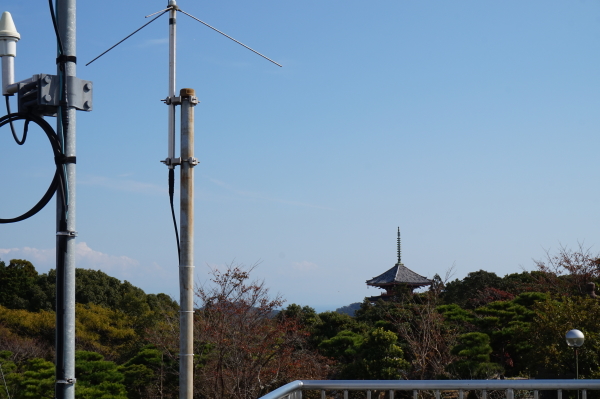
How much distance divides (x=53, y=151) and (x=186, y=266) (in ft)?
10.9

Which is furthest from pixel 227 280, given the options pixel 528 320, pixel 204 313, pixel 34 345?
pixel 34 345

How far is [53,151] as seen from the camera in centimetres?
256

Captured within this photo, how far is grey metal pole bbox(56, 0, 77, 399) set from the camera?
242 cm

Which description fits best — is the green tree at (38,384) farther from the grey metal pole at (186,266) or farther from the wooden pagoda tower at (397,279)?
the wooden pagoda tower at (397,279)

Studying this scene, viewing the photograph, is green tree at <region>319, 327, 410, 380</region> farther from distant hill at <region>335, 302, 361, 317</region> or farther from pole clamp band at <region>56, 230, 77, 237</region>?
pole clamp band at <region>56, 230, 77, 237</region>

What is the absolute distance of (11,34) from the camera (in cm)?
269

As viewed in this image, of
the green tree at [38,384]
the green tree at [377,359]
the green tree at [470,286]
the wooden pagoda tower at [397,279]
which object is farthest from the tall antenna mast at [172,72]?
the wooden pagoda tower at [397,279]

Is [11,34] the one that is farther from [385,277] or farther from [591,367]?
[385,277]

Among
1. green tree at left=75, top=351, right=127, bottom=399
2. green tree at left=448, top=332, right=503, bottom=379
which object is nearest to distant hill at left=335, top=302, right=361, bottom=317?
green tree at left=448, top=332, right=503, bottom=379

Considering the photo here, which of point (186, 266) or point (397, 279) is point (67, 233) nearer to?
point (186, 266)

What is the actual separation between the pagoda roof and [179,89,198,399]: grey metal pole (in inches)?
1015

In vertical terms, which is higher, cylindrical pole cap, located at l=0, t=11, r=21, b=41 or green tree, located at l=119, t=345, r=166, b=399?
cylindrical pole cap, located at l=0, t=11, r=21, b=41

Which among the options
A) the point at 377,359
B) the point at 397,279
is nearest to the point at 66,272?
the point at 377,359

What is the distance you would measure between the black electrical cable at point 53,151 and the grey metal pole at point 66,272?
3cm
